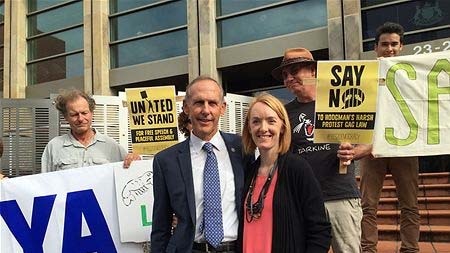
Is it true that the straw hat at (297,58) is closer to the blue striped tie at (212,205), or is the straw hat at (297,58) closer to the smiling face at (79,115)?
the blue striped tie at (212,205)

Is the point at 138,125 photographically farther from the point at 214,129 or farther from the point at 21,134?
the point at 21,134

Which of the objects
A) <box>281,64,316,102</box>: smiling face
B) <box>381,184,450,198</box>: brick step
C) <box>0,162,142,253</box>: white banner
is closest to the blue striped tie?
<box>281,64,316,102</box>: smiling face

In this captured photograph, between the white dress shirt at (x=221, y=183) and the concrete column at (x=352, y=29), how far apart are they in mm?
8810

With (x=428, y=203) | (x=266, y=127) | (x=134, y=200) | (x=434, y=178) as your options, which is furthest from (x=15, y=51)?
(x=266, y=127)

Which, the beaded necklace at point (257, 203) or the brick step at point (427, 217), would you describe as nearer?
the beaded necklace at point (257, 203)

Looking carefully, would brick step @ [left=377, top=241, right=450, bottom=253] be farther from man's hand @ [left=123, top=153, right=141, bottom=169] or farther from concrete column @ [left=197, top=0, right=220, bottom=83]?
concrete column @ [left=197, top=0, right=220, bottom=83]

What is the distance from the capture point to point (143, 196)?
3754 millimetres

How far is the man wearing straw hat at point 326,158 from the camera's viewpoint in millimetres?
2908

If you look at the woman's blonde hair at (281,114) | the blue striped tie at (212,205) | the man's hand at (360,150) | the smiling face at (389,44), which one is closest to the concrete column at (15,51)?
the smiling face at (389,44)

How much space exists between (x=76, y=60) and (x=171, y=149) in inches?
533

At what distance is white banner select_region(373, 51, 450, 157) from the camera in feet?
12.8

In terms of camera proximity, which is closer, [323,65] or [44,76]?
[323,65]

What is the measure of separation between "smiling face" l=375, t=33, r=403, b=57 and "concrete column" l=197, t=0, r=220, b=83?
28.8 feet

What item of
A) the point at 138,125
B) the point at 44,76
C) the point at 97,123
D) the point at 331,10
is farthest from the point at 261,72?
the point at 138,125
